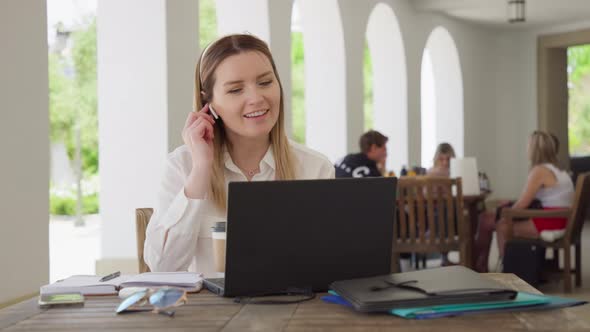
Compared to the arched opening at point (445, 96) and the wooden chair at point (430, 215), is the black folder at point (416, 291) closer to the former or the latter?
the wooden chair at point (430, 215)

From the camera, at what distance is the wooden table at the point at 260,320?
4.71 feet

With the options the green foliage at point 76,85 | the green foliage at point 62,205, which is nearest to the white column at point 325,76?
the green foliage at point 62,205

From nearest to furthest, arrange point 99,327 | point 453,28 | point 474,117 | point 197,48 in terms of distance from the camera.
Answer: point 99,327 → point 197,48 → point 453,28 → point 474,117

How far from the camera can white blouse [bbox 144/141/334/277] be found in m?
2.19

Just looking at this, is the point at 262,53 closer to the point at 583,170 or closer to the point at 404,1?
the point at 404,1

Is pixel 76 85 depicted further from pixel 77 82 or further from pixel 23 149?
pixel 23 149

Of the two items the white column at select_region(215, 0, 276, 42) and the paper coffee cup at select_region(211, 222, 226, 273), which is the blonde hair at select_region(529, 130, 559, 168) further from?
the paper coffee cup at select_region(211, 222, 226, 273)

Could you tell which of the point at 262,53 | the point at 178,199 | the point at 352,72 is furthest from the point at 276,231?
the point at 352,72

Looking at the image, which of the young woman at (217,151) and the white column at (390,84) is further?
the white column at (390,84)

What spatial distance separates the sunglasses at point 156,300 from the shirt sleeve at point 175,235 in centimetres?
56

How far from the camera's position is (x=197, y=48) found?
5.23m

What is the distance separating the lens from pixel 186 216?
7.18 ft

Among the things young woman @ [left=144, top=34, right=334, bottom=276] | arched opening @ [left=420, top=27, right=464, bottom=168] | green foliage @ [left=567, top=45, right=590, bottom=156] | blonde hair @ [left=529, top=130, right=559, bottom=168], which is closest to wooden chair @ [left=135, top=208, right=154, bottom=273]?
young woman @ [left=144, top=34, right=334, bottom=276]

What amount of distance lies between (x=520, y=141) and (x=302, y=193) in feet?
40.4
